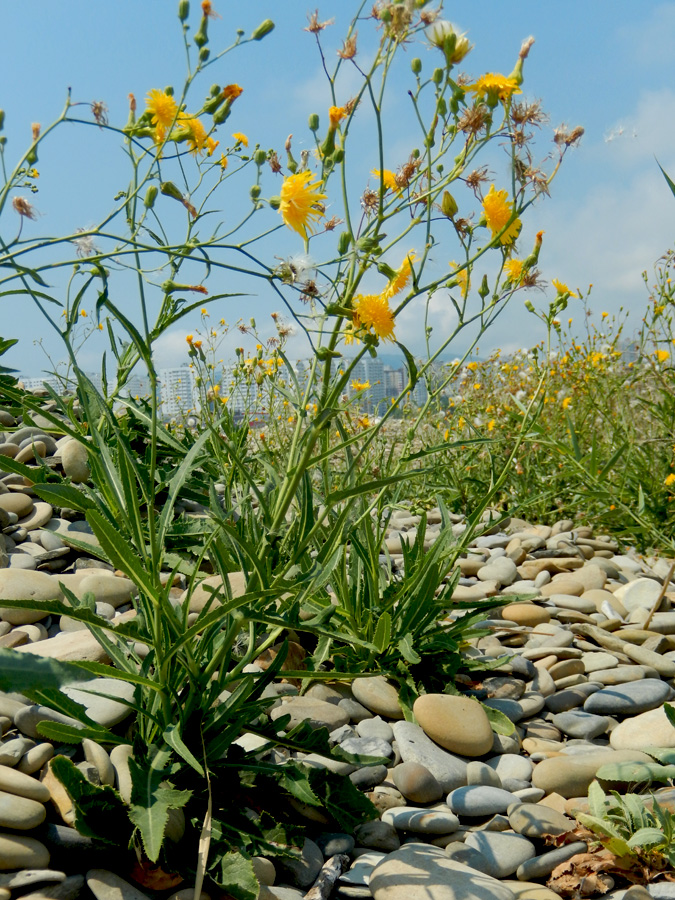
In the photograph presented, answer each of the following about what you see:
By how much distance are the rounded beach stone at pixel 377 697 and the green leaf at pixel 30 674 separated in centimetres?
141

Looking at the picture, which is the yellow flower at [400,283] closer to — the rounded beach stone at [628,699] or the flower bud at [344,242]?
the flower bud at [344,242]

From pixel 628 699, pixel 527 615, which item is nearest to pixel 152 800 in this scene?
pixel 628 699

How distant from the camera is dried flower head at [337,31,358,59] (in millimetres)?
1465

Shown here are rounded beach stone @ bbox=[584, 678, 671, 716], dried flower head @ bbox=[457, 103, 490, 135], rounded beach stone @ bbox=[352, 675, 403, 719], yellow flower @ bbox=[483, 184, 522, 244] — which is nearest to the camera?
dried flower head @ bbox=[457, 103, 490, 135]

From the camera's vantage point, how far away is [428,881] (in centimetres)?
149

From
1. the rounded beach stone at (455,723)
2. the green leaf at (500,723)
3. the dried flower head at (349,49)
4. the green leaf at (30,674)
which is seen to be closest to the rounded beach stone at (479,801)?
the rounded beach stone at (455,723)

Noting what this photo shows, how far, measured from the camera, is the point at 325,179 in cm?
145

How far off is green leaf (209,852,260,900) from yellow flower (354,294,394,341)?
3.26 ft

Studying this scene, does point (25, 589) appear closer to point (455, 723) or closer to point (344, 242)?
point (455, 723)

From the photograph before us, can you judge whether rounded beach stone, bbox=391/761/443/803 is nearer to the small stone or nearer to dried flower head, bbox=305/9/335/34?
the small stone

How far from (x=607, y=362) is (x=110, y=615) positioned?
401 cm

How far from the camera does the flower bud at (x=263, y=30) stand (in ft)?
5.93

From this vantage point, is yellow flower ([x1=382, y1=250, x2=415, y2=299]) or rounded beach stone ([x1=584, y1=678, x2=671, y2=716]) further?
rounded beach stone ([x1=584, y1=678, x2=671, y2=716])

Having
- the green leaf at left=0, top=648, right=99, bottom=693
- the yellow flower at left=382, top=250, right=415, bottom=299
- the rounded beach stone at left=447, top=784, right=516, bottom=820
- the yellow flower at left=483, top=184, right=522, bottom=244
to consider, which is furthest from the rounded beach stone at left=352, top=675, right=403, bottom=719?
the green leaf at left=0, top=648, right=99, bottom=693
